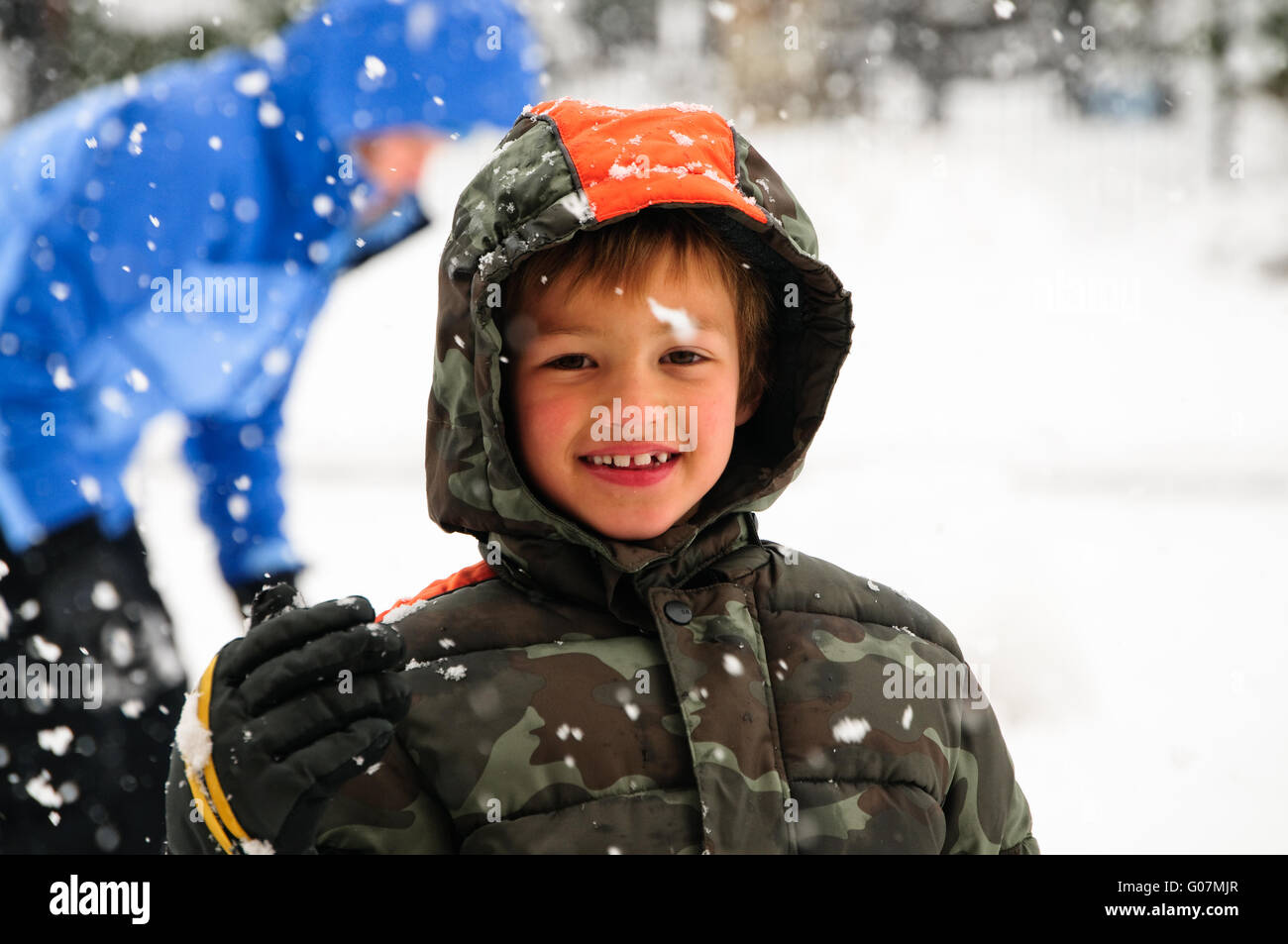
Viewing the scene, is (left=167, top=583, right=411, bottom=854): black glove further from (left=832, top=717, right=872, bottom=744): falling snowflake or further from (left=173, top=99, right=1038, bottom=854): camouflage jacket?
(left=832, top=717, right=872, bottom=744): falling snowflake

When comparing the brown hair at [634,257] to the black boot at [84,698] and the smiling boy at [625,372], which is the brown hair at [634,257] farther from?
the black boot at [84,698]

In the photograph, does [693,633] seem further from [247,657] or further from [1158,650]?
[1158,650]

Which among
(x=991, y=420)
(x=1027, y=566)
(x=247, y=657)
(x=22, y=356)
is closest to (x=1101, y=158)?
(x=991, y=420)

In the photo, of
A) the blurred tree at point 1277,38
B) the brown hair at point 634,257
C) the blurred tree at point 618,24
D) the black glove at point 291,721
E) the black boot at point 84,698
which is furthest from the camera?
the blurred tree at point 618,24

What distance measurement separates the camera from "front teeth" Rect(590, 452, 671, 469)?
1.48 m

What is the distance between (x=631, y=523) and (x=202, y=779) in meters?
0.58

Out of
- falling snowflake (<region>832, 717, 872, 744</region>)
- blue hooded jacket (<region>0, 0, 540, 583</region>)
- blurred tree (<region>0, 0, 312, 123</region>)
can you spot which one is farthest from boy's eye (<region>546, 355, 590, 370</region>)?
blurred tree (<region>0, 0, 312, 123</region>)

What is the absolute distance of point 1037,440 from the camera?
23.0 feet

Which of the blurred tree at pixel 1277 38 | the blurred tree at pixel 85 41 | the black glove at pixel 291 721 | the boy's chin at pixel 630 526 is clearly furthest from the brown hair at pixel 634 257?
the blurred tree at pixel 1277 38

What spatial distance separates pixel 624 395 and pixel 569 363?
0.11m

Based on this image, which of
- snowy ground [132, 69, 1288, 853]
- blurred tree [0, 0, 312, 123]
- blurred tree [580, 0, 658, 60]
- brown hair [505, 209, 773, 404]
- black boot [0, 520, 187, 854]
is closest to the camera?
brown hair [505, 209, 773, 404]

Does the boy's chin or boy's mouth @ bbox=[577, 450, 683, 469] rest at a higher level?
boy's mouth @ bbox=[577, 450, 683, 469]

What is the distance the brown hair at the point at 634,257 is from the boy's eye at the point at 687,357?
0.30ft

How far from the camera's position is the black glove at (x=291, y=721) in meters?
1.23
